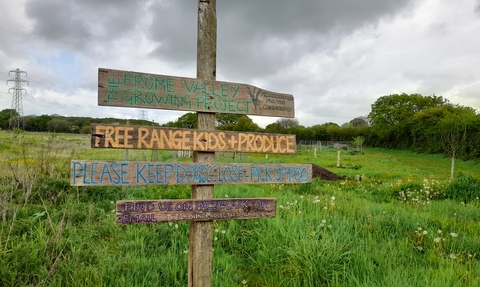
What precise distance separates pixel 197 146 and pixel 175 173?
34cm

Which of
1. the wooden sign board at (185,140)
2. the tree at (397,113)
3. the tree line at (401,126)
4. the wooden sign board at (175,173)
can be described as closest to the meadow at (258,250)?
the wooden sign board at (175,173)

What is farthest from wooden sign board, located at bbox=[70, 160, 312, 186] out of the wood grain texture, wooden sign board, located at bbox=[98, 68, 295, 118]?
wooden sign board, located at bbox=[98, 68, 295, 118]

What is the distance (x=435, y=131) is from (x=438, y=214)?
33.5m

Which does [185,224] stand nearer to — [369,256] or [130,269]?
[130,269]

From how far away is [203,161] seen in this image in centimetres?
298

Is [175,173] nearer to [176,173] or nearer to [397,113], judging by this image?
[176,173]

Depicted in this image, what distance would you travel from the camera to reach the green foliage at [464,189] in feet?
25.7

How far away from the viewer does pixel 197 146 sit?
2914 millimetres

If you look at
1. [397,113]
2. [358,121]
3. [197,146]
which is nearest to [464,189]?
[197,146]

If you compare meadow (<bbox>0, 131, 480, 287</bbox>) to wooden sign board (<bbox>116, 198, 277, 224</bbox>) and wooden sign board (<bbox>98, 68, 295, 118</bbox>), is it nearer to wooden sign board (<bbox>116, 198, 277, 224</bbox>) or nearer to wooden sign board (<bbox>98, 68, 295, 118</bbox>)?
wooden sign board (<bbox>116, 198, 277, 224</bbox>)

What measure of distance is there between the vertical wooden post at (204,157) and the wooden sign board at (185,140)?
0.42ft

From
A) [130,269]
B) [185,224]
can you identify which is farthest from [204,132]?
[185,224]

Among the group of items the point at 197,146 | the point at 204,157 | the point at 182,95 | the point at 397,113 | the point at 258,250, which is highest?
the point at 397,113

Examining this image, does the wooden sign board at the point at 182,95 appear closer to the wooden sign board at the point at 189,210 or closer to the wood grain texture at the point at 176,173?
the wood grain texture at the point at 176,173
